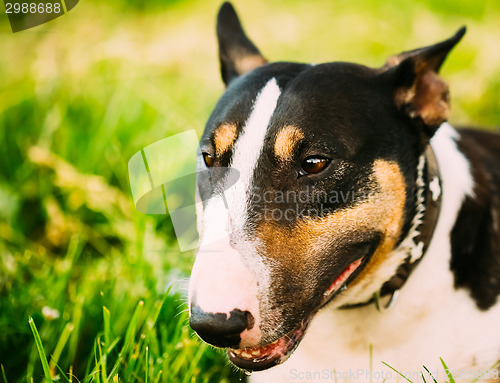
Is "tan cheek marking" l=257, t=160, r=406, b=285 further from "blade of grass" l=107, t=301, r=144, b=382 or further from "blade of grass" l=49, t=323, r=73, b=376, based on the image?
"blade of grass" l=49, t=323, r=73, b=376

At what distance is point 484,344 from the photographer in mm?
2414

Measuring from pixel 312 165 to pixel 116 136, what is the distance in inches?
94.4

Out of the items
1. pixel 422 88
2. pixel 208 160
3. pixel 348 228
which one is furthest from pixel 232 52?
pixel 348 228

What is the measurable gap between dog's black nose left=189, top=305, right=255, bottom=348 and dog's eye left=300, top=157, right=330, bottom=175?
22.6 inches

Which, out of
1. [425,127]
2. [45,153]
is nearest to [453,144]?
[425,127]

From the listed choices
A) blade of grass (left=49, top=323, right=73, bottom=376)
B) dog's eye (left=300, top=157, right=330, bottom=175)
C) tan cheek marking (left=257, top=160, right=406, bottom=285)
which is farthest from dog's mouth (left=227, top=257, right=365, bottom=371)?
blade of grass (left=49, top=323, right=73, bottom=376)

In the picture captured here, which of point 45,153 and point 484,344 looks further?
point 45,153

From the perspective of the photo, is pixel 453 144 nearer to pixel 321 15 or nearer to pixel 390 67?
pixel 390 67

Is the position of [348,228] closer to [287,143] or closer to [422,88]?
[287,143]

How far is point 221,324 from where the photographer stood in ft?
6.08

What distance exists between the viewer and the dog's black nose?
185cm

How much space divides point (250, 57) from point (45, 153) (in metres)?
1.67
